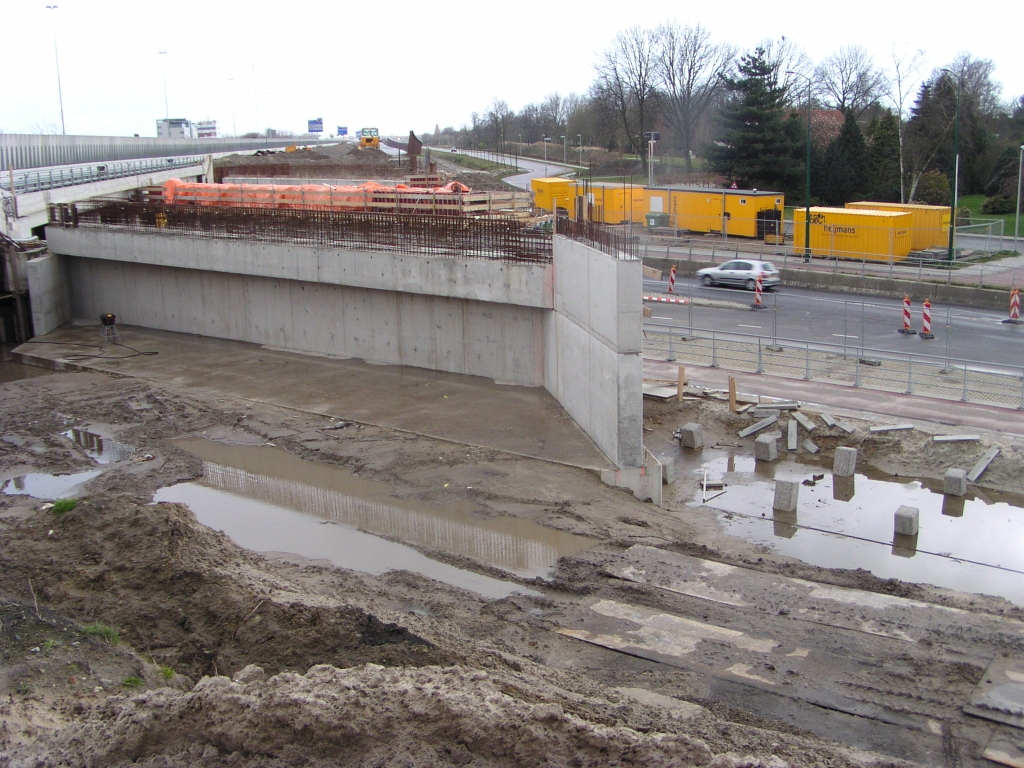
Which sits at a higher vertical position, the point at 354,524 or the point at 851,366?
the point at 851,366

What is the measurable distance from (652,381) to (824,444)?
460 centimetres

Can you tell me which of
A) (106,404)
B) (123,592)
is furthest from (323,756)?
(106,404)

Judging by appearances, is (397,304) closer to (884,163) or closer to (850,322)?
(850,322)

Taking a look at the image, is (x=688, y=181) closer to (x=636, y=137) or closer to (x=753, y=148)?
(x=753, y=148)

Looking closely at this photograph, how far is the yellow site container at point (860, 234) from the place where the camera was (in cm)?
3528

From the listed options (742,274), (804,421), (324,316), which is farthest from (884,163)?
(804,421)

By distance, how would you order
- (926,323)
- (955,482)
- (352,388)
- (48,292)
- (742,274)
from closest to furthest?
(955,482) < (352,388) < (926,323) < (48,292) < (742,274)

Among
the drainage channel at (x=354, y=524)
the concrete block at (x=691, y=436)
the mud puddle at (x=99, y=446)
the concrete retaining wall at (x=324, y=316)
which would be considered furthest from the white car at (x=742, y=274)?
the mud puddle at (x=99, y=446)

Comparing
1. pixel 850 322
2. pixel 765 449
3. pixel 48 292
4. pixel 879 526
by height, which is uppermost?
pixel 48 292

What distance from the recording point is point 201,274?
30.0m

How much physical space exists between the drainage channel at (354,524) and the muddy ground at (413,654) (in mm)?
347

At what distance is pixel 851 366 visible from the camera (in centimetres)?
2250

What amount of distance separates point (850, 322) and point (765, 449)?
1172 cm

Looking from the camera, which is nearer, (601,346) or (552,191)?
(601,346)
